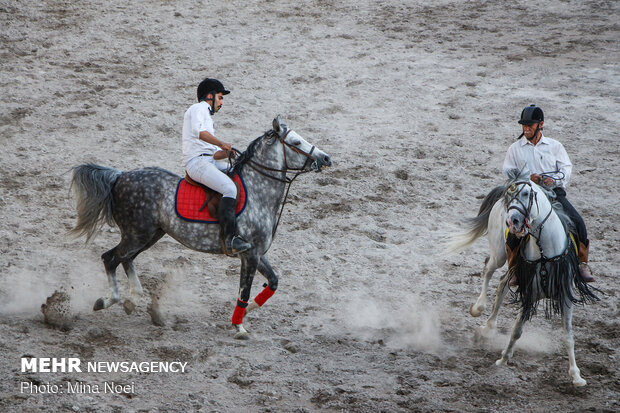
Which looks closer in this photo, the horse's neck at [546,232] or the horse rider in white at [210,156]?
the horse's neck at [546,232]

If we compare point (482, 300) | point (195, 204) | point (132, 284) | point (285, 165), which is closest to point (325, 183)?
point (285, 165)

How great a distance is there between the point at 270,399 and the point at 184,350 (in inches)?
50.2

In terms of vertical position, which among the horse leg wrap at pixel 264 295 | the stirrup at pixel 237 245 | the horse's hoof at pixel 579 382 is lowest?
the horse's hoof at pixel 579 382

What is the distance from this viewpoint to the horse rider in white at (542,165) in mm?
7754

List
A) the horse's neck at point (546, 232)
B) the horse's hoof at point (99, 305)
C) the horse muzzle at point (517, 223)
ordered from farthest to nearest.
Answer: the horse's hoof at point (99, 305) < the horse's neck at point (546, 232) < the horse muzzle at point (517, 223)

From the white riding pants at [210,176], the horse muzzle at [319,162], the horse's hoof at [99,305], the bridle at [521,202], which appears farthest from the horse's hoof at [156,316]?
the bridle at [521,202]

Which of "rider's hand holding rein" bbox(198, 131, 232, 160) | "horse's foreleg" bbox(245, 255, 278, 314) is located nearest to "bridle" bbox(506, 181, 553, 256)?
"horse's foreleg" bbox(245, 255, 278, 314)

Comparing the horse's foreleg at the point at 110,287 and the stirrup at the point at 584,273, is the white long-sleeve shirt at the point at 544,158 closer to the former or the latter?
the stirrup at the point at 584,273

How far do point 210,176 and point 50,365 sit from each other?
8.56ft

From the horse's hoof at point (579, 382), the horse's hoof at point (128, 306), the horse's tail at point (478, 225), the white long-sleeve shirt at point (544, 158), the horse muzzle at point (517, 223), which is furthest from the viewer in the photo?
the horse's tail at point (478, 225)

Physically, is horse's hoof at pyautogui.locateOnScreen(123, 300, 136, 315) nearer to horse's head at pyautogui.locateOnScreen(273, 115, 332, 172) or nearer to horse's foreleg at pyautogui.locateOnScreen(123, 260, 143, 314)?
horse's foreleg at pyautogui.locateOnScreen(123, 260, 143, 314)

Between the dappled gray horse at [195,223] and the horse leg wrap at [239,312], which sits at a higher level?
the dappled gray horse at [195,223]

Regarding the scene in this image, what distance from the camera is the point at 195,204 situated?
8109mm

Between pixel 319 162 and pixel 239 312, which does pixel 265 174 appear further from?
pixel 239 312
